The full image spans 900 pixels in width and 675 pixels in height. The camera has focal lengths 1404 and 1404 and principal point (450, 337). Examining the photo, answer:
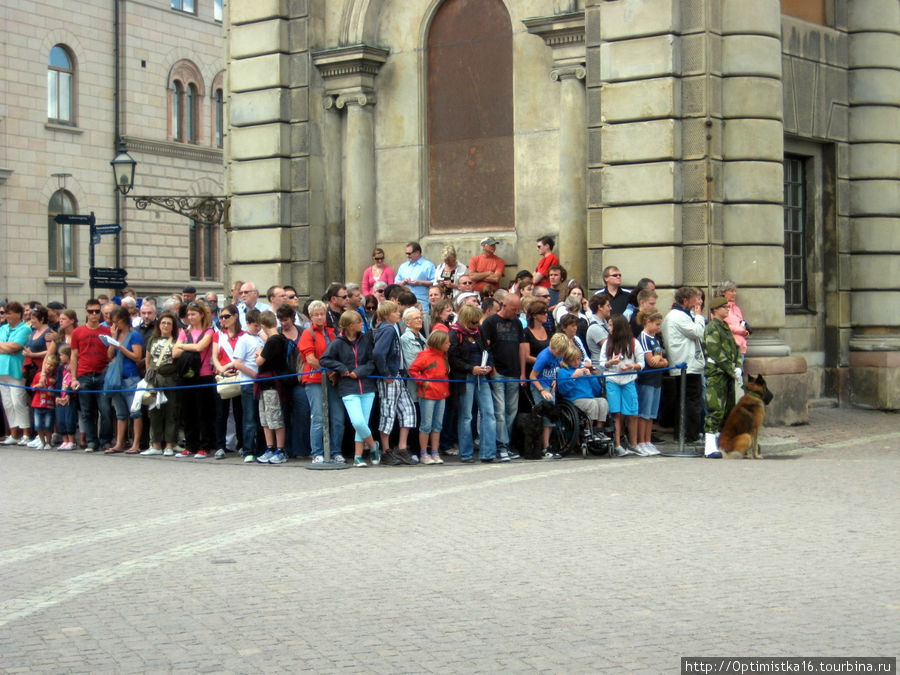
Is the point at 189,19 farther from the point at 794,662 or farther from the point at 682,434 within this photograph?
the point at 794,662

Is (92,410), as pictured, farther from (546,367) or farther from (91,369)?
(546,367)

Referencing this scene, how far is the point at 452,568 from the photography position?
353 inches

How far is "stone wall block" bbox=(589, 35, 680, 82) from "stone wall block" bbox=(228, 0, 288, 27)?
583cm

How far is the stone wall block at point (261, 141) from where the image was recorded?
21484 mm

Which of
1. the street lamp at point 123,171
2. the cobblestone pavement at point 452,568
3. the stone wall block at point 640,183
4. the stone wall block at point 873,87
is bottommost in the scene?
the cobblestone pavement at point 452,568

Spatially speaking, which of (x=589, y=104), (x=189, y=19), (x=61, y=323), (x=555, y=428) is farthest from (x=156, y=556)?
(x=189, y=19)

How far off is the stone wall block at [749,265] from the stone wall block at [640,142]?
57.3 inches

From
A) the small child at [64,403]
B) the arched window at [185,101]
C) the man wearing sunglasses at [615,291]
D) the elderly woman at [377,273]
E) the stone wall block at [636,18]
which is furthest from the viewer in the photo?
the arched window at [185,101]

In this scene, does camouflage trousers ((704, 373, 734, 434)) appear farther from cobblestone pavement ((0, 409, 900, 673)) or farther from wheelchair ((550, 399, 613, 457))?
wheelchair ((550, 399, 613, 457))

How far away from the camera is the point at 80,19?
42.8 m

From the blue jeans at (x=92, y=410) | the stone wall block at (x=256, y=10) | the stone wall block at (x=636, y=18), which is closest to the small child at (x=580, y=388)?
the stone wall block at (x=636, y=18)

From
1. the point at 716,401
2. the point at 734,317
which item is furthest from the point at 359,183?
the point at 716,401

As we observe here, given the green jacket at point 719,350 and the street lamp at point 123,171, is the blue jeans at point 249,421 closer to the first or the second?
the green jacket at point 719,350

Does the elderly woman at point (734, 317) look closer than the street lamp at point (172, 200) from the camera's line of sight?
Yes
